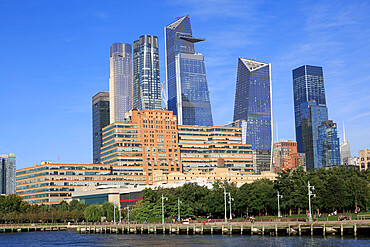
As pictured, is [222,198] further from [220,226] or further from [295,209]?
[220,226]

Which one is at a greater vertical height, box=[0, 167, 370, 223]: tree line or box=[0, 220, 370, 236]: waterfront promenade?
box=[0, 167, 370, 223]: tree line

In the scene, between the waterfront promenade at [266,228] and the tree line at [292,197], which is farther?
the tree line at [292,197]

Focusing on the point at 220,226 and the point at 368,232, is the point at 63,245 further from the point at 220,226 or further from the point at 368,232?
the point at 368,232

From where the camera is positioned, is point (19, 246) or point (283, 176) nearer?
point (19, 246)

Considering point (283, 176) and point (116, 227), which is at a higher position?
point (283, 176)

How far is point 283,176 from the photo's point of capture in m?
175

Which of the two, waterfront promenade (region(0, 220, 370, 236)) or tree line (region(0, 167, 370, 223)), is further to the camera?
tree line (region(0, 167, 370, 223))

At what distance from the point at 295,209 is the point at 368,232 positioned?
169 feet

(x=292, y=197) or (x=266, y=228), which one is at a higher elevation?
(x=292, y=197)

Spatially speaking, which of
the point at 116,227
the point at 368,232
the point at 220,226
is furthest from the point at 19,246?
the point at 368,232

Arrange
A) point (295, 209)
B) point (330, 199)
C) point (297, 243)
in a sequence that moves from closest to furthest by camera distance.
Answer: point (297, 243) → point (330, 199) → point (295, 209)

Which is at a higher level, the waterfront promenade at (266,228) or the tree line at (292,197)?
the tree line at (292,197)

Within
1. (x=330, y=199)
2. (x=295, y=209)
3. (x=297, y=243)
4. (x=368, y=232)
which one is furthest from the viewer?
(x=295, y=209)

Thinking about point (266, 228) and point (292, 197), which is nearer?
point (266, 228)
